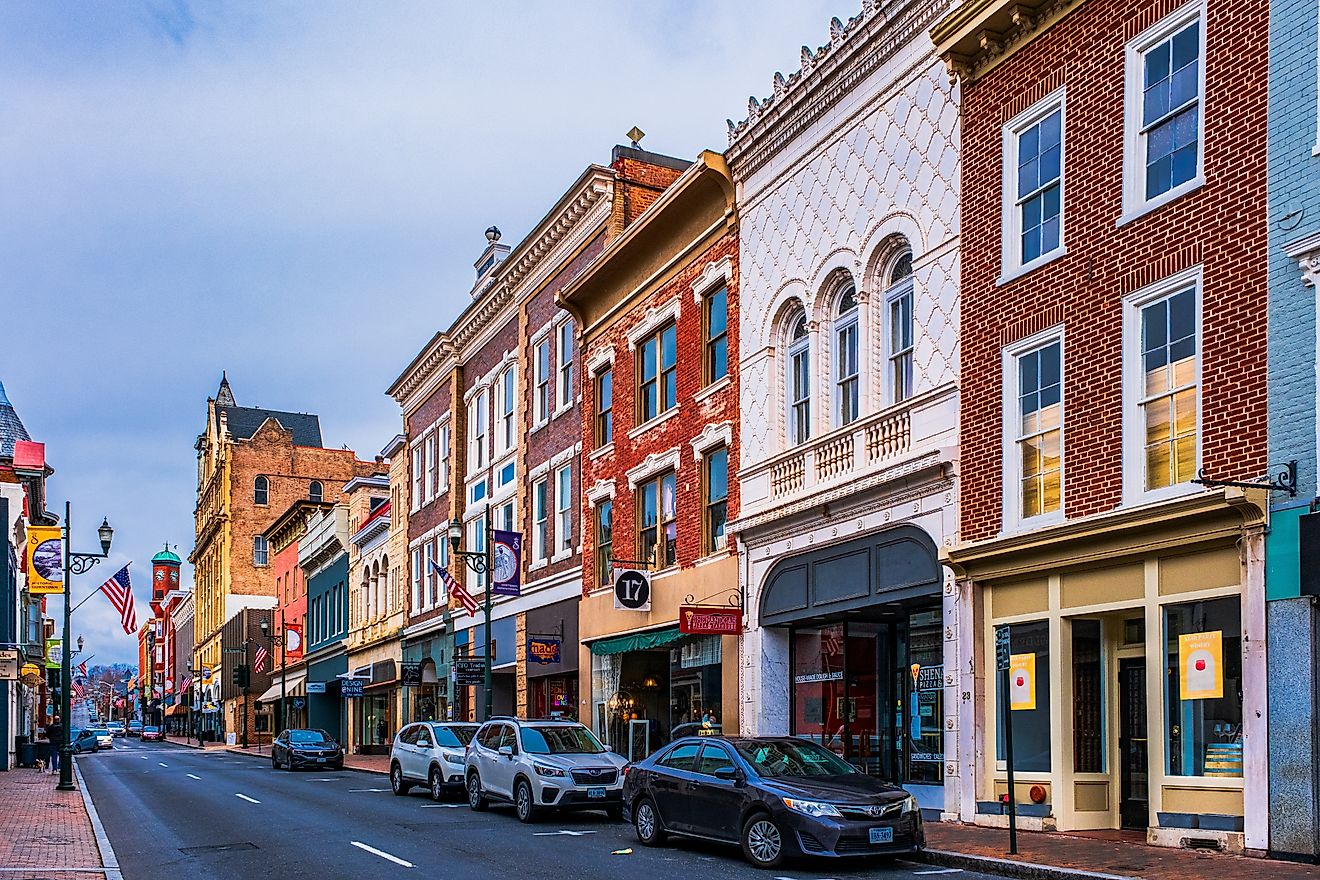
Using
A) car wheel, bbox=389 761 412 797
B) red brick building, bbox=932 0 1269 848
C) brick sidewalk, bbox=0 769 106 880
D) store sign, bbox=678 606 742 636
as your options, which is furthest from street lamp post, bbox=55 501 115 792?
red brick building, bbox=932 0 1269 848

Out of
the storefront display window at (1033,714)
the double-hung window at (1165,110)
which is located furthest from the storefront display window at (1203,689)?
the double-hung window at (1165,110)

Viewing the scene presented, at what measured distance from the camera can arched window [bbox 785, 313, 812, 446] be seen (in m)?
23.4

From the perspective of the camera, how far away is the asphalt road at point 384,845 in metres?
14.9

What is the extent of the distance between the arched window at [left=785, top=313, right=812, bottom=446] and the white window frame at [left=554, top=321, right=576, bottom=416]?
35.4ft

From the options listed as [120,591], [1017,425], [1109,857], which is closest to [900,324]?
[1017,425]

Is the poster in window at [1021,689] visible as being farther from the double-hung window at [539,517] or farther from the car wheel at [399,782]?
the double-hung window at [539,517]

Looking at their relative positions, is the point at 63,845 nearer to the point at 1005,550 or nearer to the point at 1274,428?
the point at 1005,550

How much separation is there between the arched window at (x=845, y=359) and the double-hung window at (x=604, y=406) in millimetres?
9602

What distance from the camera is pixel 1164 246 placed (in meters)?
15.7

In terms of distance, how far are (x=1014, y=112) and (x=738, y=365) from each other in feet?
A: 26.8

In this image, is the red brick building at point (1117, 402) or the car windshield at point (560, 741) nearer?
the red brick building at point (1117, 402)

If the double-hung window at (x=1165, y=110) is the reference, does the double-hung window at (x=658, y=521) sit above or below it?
below

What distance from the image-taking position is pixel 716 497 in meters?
26.4

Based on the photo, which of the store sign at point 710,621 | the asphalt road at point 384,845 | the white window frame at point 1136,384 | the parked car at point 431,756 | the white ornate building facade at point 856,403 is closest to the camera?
the asphalt road at point 384,845
